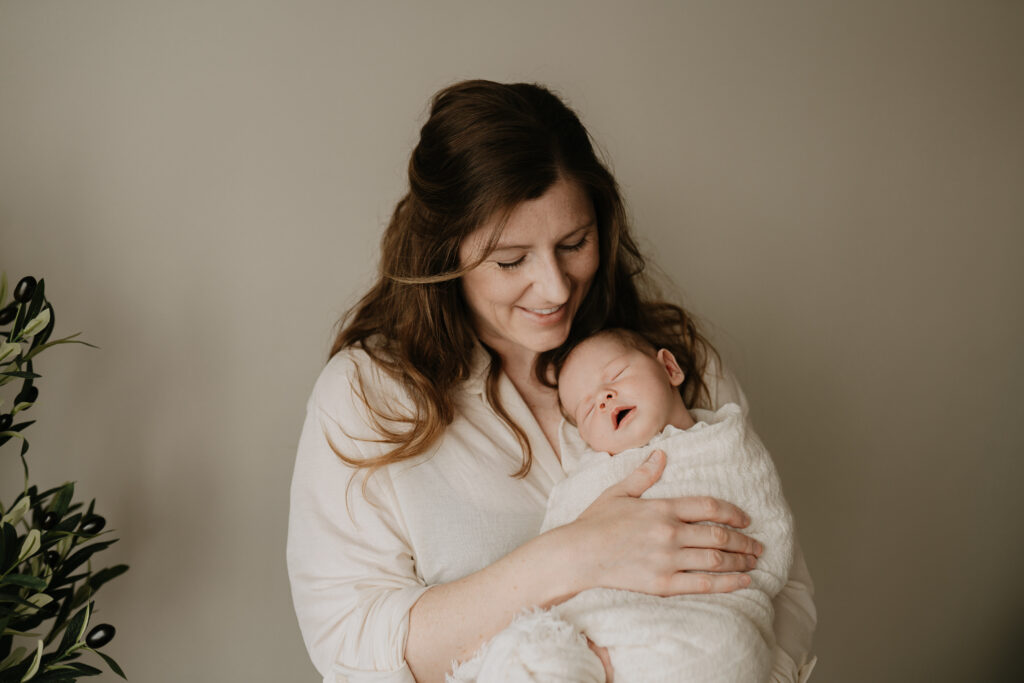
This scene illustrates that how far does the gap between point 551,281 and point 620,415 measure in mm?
289

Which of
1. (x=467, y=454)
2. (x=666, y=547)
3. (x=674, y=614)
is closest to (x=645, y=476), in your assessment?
(x=666, y=547)

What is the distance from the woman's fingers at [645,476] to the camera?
1317mm

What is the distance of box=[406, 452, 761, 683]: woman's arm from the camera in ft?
3.97

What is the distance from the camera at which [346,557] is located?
1.37 m

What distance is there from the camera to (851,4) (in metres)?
2.33

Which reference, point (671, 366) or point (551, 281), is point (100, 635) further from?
point (671, 366)

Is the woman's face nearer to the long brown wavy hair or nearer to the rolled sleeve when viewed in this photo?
the long brown wavy hair

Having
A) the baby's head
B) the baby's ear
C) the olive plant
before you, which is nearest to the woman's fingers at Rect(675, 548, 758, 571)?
the baby's head

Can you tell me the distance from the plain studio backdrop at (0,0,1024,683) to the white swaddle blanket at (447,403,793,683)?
2.89ft

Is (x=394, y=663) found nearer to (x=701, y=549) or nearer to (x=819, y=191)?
(x=701, y=549)

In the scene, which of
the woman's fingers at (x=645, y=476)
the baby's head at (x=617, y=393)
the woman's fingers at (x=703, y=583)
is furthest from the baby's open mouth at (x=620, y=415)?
the woman's fingers at (x=703, y=583)

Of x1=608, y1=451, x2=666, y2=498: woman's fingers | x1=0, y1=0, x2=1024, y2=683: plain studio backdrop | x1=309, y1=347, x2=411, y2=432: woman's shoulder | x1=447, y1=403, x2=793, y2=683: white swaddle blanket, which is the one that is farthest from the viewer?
x1=0, y1=0, x2=1024, y2=683: plain studio backdrop

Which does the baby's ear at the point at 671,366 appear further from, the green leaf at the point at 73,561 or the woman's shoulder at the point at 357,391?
the green leaf at the point at 73,561

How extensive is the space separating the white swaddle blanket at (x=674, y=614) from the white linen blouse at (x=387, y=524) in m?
0.11
